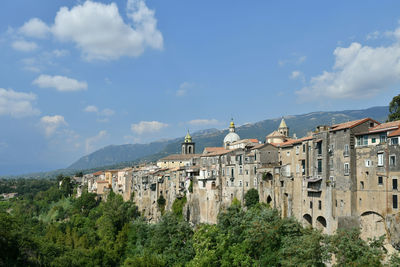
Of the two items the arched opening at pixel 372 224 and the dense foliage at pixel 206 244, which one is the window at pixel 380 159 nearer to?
the arched opening at pixel 372 224

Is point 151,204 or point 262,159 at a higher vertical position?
point 262,159

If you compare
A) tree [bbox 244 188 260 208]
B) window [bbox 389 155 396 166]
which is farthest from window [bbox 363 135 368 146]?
tree [bbox 244 188 260 208]

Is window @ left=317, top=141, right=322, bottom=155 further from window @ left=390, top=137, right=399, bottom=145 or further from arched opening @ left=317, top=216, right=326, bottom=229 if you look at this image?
window @ left=390, top=137, right=399, bottom=145

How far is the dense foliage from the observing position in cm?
3519

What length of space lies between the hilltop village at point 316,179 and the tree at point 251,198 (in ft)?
2.35

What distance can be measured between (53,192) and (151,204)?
2582 inches

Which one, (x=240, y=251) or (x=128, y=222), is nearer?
(x=240, y=251)

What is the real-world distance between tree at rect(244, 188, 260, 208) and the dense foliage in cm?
16

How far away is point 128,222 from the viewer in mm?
81312

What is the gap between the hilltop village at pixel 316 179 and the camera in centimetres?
3947

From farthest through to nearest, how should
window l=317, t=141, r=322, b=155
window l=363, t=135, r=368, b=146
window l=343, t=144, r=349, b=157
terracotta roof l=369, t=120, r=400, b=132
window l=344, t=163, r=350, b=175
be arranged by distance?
window l=317, t=141, r=322, b=155
window l=343, t=144, r=349, b=157
window l=344, t=163, r=350, b=175
window l=363, t=135, r=368, b=146
terracotta roof l=369, t=120, r=400, b=132

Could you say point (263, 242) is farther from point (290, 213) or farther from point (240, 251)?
point (290, 213)

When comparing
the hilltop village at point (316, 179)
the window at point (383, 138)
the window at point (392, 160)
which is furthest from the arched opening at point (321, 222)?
the window at point (383, 138)

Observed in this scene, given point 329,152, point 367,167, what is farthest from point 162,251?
point 367,167
